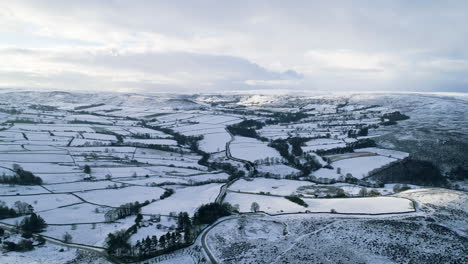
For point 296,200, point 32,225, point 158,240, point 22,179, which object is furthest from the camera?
point 22,179

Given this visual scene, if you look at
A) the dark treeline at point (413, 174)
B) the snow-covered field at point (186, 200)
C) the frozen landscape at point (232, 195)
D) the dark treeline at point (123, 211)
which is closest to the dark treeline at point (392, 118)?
the frozen landscape at point (232, 195)

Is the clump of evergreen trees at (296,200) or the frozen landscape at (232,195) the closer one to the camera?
the frozen landscape at (232,195)

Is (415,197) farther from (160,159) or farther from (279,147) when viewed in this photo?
(160,159)

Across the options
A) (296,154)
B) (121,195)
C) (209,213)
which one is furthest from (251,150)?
(209,213)

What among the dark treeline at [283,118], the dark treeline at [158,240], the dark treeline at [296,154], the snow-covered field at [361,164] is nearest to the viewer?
the dark treeline at [158,240]

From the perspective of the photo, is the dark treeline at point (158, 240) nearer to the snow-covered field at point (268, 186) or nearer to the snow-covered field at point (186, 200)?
the snow-covered field at point (186, 200)

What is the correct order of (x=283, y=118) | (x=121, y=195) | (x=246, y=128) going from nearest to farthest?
(x=121, y=195) < (x=246, y=128) < (x=283, y=118)

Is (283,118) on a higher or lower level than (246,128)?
higher

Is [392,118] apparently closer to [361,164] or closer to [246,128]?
[246,128]

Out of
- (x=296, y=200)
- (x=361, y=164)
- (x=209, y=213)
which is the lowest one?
(x=296, y=200)

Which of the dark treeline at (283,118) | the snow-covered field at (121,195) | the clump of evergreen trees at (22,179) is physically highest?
the dark treeline at (283,118)
